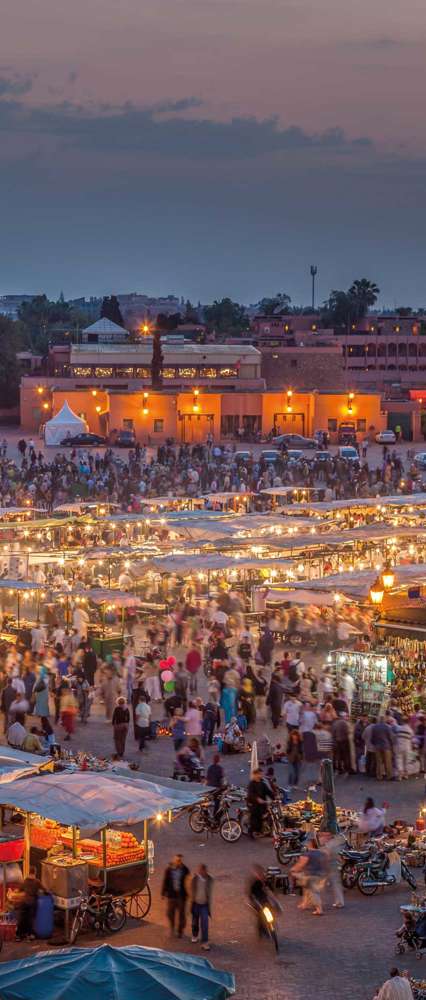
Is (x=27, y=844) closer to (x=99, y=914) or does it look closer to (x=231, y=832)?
(x=99, y=914)

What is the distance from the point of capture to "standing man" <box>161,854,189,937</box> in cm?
1334

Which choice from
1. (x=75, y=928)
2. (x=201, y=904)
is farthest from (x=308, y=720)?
(x=75, y=928)

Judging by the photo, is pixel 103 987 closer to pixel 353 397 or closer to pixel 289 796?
pixel 289 796

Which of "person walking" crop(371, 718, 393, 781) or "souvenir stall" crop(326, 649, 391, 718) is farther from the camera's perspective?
"souvenir stall" crop(326, 649, 391, 718)

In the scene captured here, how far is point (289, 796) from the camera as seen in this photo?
17250 mm

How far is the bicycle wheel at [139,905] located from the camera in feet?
45.8

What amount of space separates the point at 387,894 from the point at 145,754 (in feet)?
19.1

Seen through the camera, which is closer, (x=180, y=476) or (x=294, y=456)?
(x=180, y=476)

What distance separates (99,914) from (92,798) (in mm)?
950

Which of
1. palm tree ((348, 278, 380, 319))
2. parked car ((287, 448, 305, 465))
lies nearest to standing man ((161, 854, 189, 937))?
parked car ((287, 448, 305, 465))

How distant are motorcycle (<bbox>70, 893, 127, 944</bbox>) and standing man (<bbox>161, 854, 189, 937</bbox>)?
0.44m

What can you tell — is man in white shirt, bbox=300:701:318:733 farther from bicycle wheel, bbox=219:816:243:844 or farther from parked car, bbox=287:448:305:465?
parked car, bbox=287:448:305:465

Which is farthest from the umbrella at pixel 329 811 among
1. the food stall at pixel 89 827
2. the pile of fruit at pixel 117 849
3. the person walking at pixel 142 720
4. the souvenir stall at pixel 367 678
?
the souvenir stall at pixel 367 678

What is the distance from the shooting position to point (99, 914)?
44.2 ft
